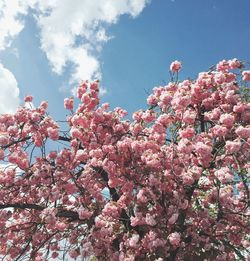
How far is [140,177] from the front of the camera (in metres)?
7.84

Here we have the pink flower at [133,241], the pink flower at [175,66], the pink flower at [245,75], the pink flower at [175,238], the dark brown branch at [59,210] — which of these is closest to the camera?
the pink flower at [175,238]

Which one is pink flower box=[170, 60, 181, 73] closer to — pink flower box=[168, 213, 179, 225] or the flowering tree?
the flowering tree

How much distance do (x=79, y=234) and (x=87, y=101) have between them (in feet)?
9.64

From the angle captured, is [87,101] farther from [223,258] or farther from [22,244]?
[223,258]

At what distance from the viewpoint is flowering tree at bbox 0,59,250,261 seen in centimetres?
730

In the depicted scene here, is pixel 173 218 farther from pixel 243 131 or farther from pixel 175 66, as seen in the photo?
pixel 175 66

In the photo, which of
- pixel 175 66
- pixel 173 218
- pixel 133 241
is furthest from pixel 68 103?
pixel 173 218

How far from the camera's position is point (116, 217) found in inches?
291

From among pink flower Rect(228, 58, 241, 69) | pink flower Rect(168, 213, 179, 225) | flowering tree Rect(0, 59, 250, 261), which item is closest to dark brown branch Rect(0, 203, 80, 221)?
flowering tree Rect(0, 59, 250, 261)

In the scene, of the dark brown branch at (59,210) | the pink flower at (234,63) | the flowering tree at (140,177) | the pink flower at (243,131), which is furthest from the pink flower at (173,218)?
the pink flower at (234,63)

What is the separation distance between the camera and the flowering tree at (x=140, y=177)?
7305 millimetres

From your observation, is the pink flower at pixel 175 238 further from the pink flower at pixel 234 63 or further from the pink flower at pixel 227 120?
the pink flower at pixel 234 63

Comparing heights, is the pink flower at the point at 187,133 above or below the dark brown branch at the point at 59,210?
above

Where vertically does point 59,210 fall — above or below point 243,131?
below
